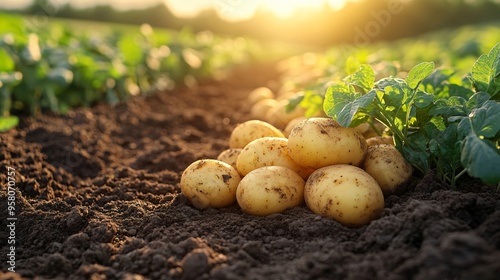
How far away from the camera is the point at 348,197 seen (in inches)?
101

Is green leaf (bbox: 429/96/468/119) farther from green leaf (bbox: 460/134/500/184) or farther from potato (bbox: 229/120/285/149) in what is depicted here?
potato (bbox: 229/120/285/149)

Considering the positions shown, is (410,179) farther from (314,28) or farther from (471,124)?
(314,28)

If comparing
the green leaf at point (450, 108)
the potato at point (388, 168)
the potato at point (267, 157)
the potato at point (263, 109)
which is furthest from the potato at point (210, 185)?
the potato at point (263, 109)

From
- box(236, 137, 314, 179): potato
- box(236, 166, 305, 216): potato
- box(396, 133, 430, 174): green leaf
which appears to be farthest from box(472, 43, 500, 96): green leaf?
box(236, 166, 305, 216): potato

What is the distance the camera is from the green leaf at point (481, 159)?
2158 mm

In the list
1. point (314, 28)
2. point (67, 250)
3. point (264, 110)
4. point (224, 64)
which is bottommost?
point (67, 250)

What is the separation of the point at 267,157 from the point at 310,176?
334 millimetres

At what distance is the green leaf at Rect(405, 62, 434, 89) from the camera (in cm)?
276

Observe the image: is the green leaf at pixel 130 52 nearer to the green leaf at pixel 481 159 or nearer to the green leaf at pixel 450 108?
the green leaf at pixel 450 108

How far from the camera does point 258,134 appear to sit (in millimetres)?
3562

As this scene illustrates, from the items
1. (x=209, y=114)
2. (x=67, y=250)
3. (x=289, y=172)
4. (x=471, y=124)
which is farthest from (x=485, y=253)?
(x=209, y=114)

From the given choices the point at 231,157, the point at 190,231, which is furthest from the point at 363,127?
the point at 190,231

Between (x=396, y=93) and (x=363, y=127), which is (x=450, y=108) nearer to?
(x=396, y=93)

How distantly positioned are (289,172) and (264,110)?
279 cm
